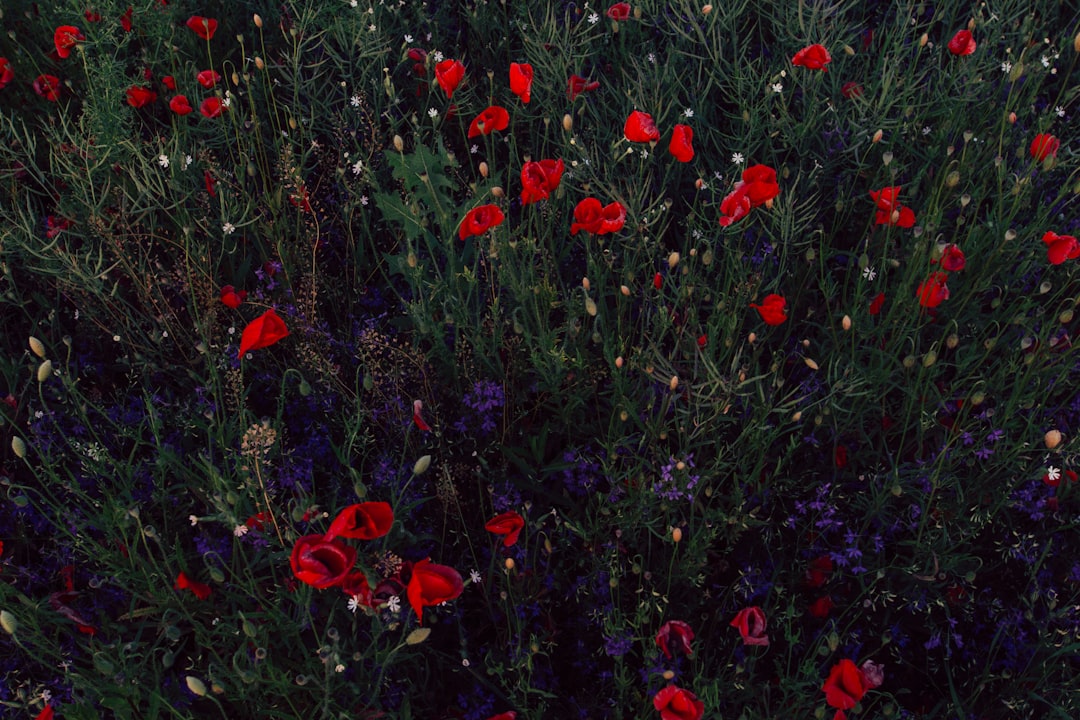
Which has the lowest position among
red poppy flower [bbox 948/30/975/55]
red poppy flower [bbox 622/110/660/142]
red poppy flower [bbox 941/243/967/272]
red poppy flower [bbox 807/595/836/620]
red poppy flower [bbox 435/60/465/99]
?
red poppy flower [bbox 807/595/836/620]

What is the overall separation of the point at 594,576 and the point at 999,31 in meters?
1.96

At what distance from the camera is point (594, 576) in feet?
5.86

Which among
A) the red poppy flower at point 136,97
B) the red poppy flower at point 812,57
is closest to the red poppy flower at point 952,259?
the red poppy flower at point 812,57

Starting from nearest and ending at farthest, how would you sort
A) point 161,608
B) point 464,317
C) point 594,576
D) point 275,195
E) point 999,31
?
1. point 161,608
2. point 594,576
3. point 464,317
4. point 275,195
5. point 999,31

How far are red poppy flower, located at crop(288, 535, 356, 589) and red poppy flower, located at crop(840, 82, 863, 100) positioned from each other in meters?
1.76

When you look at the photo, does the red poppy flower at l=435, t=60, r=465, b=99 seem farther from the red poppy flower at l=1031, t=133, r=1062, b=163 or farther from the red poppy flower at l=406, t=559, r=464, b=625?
the red poppy flower at l=1031, t=133, r=1062, b=163

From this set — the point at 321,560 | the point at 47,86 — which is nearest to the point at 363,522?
the point at 321,560

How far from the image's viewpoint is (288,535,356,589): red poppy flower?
4.07 ft

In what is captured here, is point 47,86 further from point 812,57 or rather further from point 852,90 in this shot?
point 852,90

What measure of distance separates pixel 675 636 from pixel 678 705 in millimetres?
205

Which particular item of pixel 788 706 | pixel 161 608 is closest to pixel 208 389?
pixel 161 608

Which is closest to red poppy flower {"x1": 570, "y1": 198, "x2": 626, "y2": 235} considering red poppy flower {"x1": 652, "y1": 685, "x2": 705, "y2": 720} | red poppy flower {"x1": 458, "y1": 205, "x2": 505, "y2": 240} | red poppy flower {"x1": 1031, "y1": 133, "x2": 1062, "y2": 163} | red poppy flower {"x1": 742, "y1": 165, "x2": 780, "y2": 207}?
red poppy flower {"x1": 458, "y1": 205, "x2": 505, "y2": 240}

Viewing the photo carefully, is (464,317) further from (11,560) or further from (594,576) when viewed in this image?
(11,560)

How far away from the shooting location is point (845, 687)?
1.45 meters
